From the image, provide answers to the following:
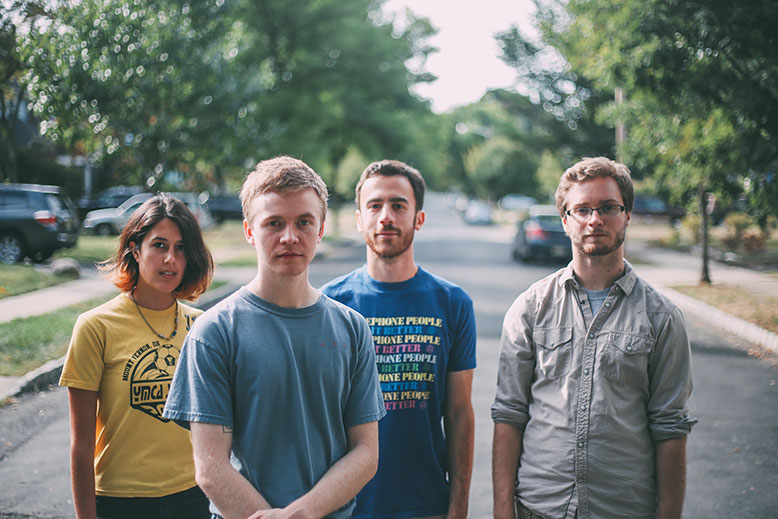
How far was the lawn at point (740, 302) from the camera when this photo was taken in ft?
34.6

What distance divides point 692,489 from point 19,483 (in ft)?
15.1

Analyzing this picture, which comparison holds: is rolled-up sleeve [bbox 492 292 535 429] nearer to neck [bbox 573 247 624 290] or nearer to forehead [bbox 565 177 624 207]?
neck [bbox 573 247 624 290]

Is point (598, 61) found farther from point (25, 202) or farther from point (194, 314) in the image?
point (25, 202)

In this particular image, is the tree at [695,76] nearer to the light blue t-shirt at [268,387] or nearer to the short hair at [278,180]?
the short hair at [278,180]

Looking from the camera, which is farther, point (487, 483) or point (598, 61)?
point (598, 61)

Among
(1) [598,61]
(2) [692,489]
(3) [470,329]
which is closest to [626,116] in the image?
(1) [598,61]

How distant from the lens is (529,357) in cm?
260

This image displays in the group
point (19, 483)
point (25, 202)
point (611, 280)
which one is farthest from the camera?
point (25, 202)

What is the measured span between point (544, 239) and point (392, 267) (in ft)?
59.9

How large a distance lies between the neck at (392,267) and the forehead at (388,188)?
232 millimetres

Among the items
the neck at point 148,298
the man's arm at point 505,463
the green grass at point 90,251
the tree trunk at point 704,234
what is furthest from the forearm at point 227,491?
the green grass at point 90,251

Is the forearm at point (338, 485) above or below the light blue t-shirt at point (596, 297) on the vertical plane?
below

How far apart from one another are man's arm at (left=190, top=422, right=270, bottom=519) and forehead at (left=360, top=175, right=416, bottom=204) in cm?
138

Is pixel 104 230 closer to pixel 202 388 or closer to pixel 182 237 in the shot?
pixel 182 237
